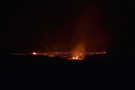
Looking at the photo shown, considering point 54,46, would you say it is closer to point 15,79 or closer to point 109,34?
point 109,34

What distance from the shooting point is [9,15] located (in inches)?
160

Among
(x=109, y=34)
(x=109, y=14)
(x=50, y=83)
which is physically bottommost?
(x=50, y=83)

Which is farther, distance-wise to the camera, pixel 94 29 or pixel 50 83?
pixel 94 29

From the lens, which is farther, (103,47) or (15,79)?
(103,47)

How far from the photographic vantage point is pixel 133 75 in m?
2.60

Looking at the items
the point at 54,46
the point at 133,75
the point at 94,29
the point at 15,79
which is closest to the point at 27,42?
the point at 54,46

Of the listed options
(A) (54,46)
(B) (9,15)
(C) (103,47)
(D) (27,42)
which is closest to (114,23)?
(C) (103,47)

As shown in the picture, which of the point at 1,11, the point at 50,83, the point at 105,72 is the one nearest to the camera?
the point at 50,83

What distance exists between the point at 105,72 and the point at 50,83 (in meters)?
0.66

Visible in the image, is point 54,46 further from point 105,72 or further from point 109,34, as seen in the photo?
point 105,72

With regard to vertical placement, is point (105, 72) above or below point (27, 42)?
below

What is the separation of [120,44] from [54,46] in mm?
1152

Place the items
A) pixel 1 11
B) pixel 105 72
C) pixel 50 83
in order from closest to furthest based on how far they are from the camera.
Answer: pixel 50 83 → pixel 105 72 → pixel 1 11

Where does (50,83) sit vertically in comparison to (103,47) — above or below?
below
